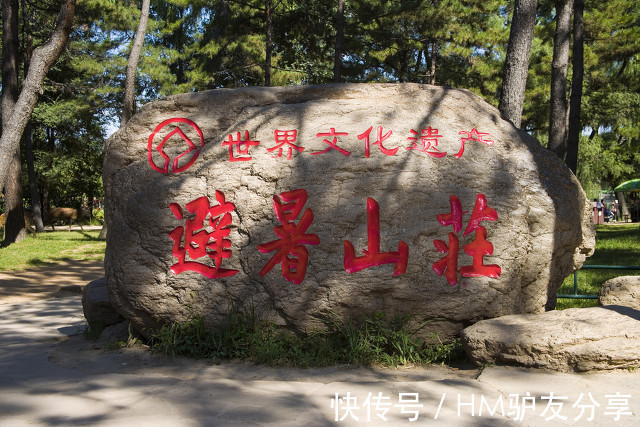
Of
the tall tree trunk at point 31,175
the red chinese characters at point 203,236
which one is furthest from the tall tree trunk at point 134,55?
the red chinese characters at point 203,236

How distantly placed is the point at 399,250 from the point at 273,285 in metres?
1.14

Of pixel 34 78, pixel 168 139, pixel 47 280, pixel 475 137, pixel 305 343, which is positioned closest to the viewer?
pixel 305 343

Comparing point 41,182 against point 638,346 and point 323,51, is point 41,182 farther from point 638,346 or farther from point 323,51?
point 638,346

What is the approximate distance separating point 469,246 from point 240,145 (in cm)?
229

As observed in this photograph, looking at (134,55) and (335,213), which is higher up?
(134,55)

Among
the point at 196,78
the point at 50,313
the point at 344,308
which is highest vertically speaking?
the point at 196,78

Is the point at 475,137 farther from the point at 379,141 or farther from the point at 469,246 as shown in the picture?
the point at 469,246

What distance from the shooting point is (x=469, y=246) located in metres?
4.65

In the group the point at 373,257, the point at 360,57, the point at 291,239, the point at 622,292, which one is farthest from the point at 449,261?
the point at 360,57

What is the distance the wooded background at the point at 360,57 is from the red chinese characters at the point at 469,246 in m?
2.76

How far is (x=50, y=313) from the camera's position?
7473 mm

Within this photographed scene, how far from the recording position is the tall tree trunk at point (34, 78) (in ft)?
25.8

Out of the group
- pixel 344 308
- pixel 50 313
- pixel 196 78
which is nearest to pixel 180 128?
pixel 344 308

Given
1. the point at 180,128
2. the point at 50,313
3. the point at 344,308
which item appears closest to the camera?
the point at 344,308
